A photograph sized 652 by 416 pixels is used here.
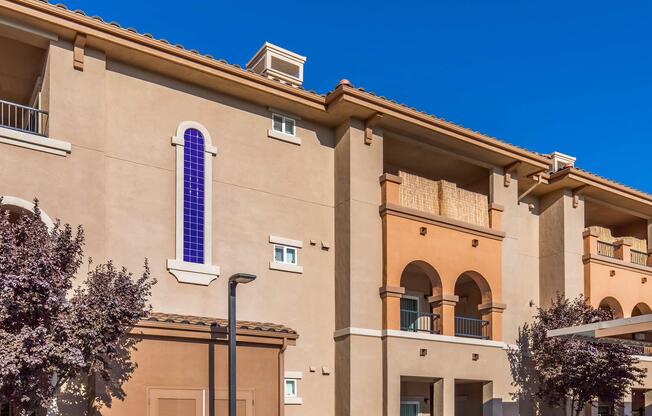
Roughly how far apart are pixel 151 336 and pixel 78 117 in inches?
195

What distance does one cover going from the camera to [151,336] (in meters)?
13.6

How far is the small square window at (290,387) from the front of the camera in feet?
54.0

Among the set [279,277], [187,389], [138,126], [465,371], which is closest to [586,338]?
[465,371]

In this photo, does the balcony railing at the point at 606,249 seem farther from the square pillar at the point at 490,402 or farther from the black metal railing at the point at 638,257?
the square pillar at the point at 490,402

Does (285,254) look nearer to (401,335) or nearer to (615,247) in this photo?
(401,335)

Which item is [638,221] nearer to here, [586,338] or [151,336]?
[586,338]

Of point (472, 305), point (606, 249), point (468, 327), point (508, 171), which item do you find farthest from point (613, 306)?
point (508, 171)

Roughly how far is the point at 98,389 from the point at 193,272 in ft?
11.8

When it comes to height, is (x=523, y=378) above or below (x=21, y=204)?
below

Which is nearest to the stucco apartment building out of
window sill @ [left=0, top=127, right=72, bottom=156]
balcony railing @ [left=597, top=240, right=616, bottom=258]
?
window sill @ [left=0, top=127, right=72, bottom=156]

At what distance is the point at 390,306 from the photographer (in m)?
17.5

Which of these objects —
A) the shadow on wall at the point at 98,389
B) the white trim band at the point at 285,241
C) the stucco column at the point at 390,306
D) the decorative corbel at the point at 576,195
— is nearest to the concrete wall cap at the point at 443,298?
the stucco column at the point at 390,306

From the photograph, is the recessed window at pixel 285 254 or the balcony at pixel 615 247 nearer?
the recessed window at pixel 285 254

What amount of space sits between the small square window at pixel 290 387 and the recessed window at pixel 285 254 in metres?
2.96
